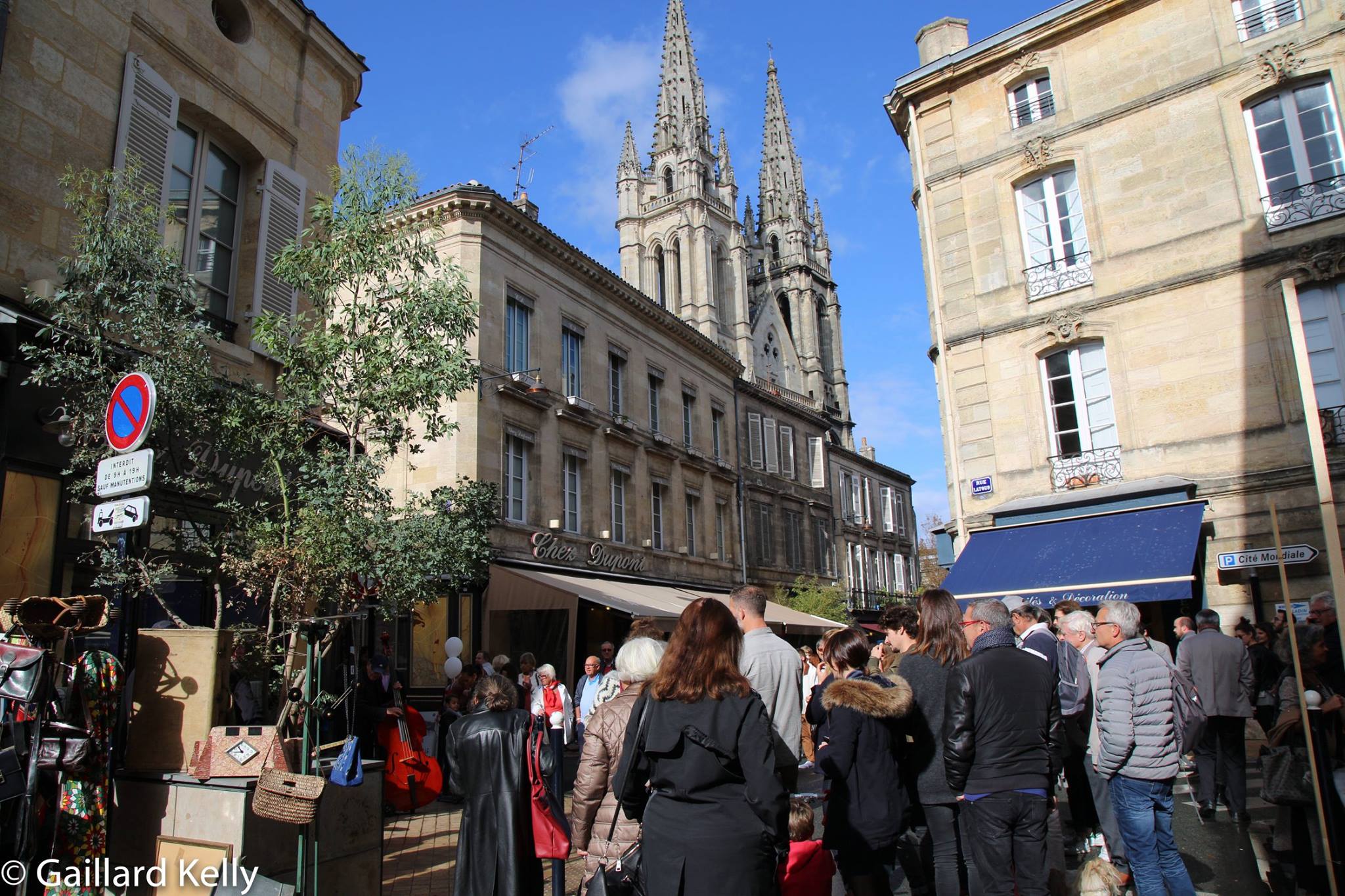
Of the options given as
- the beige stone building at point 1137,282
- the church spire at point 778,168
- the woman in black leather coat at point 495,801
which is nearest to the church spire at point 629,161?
the church spire at point 778,168

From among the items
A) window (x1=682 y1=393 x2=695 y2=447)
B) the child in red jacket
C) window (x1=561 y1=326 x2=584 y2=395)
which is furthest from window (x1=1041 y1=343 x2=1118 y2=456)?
window (x1=682 y1=393 x2=695 y2=447)

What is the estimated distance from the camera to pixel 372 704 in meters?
9.13

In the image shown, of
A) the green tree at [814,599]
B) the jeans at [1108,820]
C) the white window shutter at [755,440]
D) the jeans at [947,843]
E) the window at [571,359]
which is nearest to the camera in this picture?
the jeans at [947,843]

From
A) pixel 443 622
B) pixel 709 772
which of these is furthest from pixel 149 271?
pixel 443 622

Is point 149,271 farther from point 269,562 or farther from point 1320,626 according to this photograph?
point 1320,626

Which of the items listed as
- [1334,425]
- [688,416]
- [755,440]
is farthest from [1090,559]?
[755,440]

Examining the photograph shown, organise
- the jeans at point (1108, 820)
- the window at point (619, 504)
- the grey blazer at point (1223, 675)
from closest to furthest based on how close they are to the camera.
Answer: the jeans at point (1108, 820) → the grey blazer at point (1223, 675) → the window at point (619, 504)

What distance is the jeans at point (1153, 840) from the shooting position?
4469mm

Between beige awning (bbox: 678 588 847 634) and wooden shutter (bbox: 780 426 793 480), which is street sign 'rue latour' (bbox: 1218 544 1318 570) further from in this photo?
wooden shutter (bbox: 780 426 793 480)

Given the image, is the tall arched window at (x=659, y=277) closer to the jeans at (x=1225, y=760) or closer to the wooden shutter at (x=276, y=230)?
the wooden shutter at (x=276, y=230)

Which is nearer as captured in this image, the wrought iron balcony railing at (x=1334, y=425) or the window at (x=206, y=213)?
the window at (x=206, y=213)

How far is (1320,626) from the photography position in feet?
18.0

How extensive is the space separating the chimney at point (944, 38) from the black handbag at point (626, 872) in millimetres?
14884

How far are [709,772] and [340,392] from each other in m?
4.68
